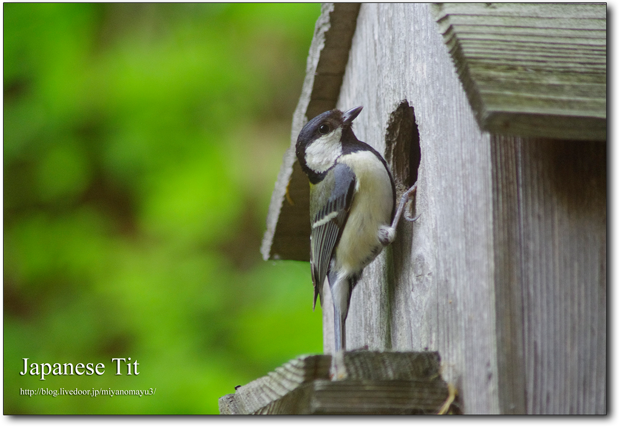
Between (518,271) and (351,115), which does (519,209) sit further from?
(351,115)

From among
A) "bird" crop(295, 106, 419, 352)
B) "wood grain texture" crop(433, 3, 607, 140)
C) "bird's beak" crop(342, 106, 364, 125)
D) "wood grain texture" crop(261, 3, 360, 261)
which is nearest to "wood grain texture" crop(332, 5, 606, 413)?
"wood grain texture" crop(433, 3, 607, 140)

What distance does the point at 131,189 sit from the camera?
397cm

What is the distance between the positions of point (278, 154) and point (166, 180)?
2.48 feet

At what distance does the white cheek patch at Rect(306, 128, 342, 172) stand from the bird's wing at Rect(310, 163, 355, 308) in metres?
0.07

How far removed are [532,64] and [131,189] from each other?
119 inches

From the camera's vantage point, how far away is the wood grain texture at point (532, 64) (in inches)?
47.8

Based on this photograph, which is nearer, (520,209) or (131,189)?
(520,209)

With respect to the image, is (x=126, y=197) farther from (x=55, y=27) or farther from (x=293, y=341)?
(x=293, y=341)

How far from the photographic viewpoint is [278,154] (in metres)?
4.22

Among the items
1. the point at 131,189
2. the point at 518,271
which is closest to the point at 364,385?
the point at 518,271

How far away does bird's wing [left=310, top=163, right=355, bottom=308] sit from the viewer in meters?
2.13

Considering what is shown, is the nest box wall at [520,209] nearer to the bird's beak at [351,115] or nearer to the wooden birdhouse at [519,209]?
the wooden birdhouse at [519,209]

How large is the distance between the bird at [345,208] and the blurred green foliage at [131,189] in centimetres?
135

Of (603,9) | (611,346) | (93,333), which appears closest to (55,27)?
(93,333)
